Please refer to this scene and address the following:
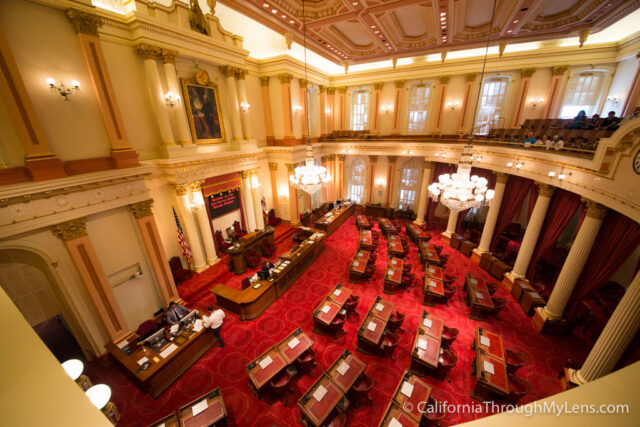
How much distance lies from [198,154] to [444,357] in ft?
31.7

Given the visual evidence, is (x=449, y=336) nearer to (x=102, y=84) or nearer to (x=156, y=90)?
(x=102, y=84)

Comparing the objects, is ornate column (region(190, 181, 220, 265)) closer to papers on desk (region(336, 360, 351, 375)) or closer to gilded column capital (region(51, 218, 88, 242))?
gilded column capital (region(51, 218, 88, 242))

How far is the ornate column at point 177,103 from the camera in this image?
7.37 m

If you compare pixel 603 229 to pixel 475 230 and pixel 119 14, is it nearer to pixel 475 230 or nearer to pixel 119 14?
pixel 475 230

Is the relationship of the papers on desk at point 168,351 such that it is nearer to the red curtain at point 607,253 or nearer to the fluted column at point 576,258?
the fluted column at point 576,258

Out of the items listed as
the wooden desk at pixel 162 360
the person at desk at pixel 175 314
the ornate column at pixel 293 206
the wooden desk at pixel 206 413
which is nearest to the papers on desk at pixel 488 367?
the wooden desk at pixel 206 413

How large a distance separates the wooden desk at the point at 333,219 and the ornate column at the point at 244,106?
18.2 ft

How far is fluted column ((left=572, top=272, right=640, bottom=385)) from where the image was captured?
4180 mm

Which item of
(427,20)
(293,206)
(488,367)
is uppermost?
(427,20)

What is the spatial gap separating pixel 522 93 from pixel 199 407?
1638cm

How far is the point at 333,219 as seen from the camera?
13.1m

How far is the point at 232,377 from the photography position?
5719 mm

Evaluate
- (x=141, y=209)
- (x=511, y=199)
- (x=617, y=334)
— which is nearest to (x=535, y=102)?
(x=511, y=199)

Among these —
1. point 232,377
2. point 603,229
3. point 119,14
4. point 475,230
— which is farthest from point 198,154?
point 475,230
